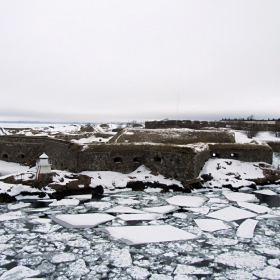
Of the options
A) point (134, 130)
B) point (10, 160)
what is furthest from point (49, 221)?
point (10, 160)

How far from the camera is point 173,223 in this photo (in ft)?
25.4

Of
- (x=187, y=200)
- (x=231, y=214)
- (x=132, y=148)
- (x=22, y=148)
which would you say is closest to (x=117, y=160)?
(x=132, y=148)

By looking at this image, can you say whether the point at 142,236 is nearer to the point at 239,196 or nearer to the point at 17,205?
the point at 17,205

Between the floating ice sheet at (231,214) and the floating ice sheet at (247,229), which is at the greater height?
the floating ice sheet at (247,229)

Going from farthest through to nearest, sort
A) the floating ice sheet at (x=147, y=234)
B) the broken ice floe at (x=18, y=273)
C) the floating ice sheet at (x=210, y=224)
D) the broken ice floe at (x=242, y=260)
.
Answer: the floating ice sheet at (x=210, y=224) < the floating ice sheet at (x=147, y=234) < the broken ice floe at (x=242, y=260) < the broken ice floe at (x=18, y=273)

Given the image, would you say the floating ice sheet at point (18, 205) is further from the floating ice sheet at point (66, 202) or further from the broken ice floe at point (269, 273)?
the broken ice floe at point (269, 273)

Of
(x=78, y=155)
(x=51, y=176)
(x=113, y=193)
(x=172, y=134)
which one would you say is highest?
(x=172, y=134)

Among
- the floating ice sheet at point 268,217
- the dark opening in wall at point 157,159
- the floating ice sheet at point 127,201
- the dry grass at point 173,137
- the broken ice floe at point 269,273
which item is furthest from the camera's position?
the dry grass at point 173,137

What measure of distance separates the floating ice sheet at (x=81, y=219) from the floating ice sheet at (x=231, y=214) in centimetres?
371

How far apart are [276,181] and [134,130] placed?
1017 centimetres

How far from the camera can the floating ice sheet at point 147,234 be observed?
6512 mm

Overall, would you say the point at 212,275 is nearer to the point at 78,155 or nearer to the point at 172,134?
the point at 78,155

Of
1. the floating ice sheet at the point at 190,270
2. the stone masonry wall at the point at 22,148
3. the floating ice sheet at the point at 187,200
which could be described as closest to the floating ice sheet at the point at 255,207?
the floating ice sheet at the point at 187,200

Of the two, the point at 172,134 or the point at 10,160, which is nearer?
the point at 172,134
